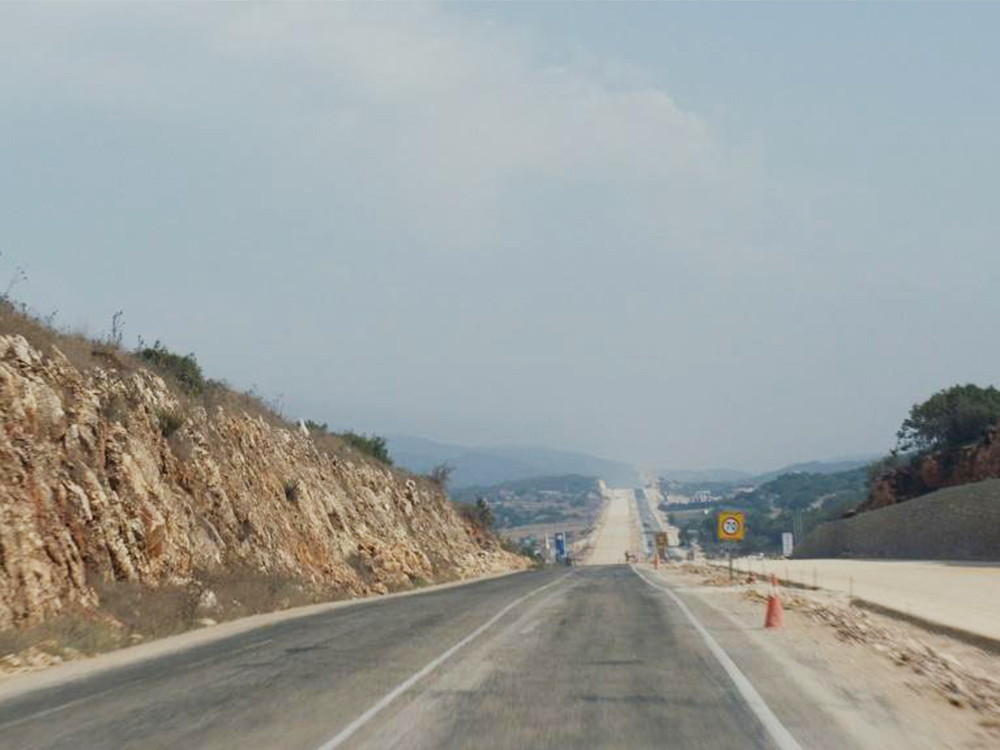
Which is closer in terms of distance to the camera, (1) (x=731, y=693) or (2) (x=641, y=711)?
(2) (x=641, y=711)

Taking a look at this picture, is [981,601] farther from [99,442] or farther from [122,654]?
[99,442]

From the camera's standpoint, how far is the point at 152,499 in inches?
1051

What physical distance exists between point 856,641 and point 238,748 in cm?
1218

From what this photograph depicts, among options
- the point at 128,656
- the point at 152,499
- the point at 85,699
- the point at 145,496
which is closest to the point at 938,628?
the point at 128,656

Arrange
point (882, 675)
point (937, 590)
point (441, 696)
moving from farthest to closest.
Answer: point (937, 590) < point (882, 675) < point (441, 696)

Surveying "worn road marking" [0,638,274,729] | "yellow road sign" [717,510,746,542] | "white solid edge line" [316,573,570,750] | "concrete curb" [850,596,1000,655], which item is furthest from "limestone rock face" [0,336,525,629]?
"concrete curb" [850,596,1000,655]

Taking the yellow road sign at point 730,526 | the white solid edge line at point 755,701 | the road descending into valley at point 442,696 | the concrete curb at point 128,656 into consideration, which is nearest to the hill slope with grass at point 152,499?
the concrete curb at point 128,656

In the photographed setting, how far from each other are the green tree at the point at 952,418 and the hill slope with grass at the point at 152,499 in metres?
43.8

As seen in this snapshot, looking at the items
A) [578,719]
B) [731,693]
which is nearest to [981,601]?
[731,693]

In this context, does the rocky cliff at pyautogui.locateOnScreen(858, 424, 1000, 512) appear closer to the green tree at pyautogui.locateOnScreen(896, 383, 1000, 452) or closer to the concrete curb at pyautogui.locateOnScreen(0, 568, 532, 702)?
the green tree at pyautogui.locateOnScreen(896, 383, 1000, 452)

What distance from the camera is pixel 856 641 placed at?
18.3m

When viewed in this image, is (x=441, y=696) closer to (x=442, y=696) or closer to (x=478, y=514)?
(x=442, y=696)

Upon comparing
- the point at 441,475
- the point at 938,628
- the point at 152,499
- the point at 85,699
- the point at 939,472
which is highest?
the point at 441,475

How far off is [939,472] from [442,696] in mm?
65911
